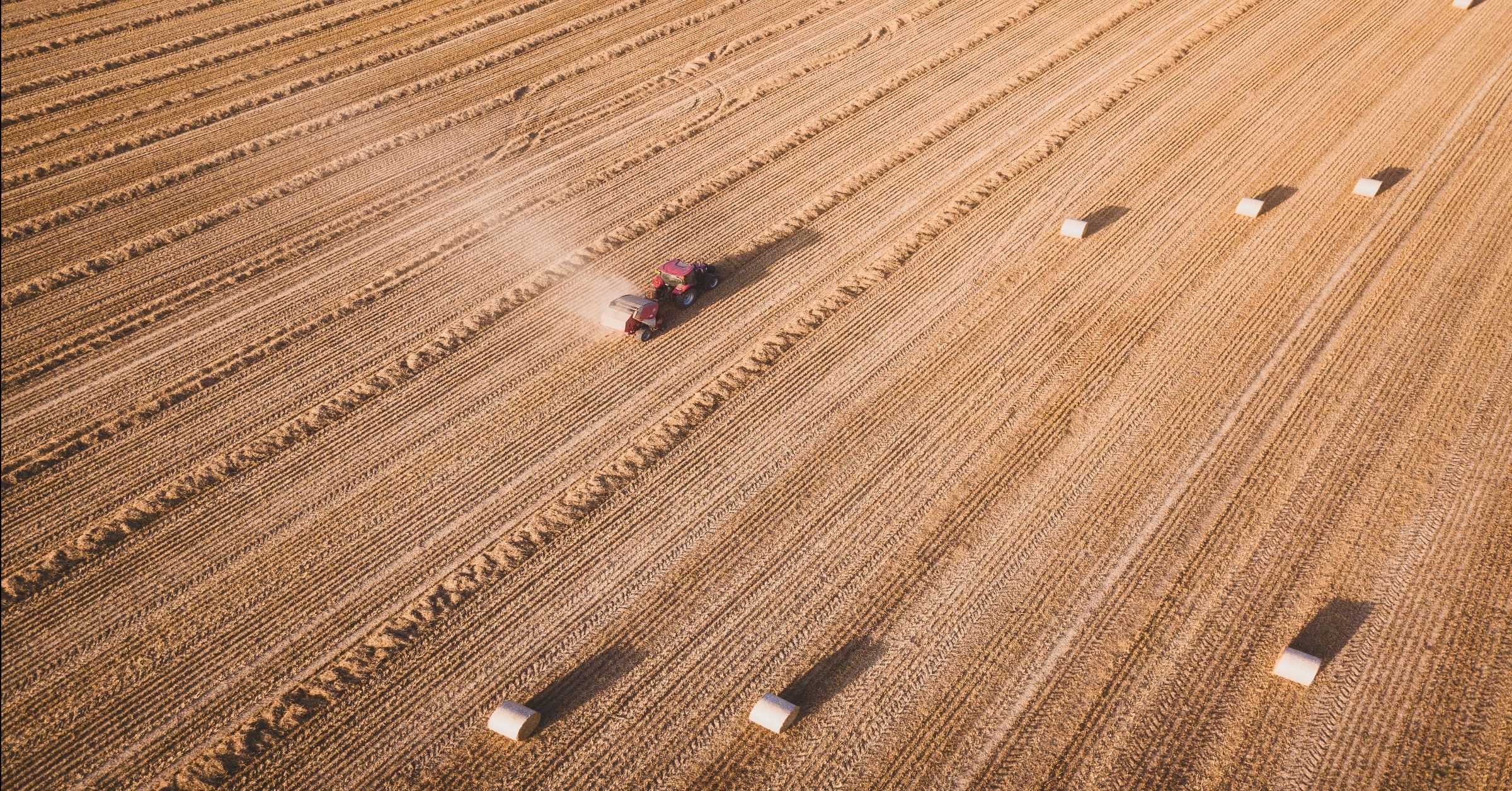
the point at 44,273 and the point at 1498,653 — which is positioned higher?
the point at 44,273

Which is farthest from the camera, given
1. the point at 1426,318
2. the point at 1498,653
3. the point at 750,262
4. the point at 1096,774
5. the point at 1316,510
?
the point at 750,262

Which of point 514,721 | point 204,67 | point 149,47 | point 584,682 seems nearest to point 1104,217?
point 584,682

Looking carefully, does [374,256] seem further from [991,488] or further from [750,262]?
[991,488]

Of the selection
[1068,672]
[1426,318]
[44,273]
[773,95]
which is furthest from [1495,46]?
[44,273]

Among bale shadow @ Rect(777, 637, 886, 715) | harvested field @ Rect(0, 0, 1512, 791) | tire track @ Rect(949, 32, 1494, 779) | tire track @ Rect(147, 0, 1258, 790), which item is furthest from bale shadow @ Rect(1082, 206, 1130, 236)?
bale shadow @ Rect(777, 637, 886, 715)

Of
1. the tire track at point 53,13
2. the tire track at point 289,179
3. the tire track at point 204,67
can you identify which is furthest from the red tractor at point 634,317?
the tire track at point 53,13

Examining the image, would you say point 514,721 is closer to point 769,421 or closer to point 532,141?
point 769,421
